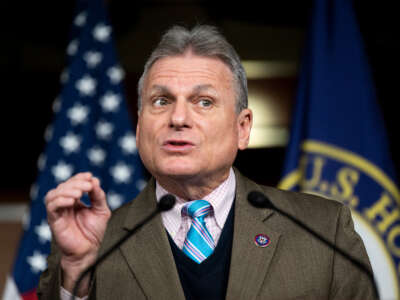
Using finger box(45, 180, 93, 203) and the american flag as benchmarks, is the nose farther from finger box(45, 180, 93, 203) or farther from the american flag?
the american flag

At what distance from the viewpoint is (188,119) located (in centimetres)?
136

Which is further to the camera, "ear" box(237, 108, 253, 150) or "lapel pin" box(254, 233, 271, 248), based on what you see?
"ear" box(237, 108, 253, 150)

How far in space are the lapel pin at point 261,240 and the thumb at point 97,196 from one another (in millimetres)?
423

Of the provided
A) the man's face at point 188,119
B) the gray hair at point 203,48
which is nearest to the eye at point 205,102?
the man's face at point 188,119

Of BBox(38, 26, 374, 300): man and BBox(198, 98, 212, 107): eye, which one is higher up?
BBox(198, 98, 212, 107): eye

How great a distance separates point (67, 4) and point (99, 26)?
76 cm

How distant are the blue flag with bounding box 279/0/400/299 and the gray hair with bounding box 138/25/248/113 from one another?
1.14m

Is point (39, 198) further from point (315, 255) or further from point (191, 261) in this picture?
point (315, 255)

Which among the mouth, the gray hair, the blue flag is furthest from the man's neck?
the blue flag

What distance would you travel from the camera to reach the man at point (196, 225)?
1.31m

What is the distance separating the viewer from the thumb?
123 cm

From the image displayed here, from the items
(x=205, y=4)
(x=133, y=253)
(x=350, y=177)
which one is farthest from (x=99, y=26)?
(x=133, y=253)

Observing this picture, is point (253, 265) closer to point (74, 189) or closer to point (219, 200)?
point (219, 200)

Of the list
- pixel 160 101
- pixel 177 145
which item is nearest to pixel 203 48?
pixel 160 101
